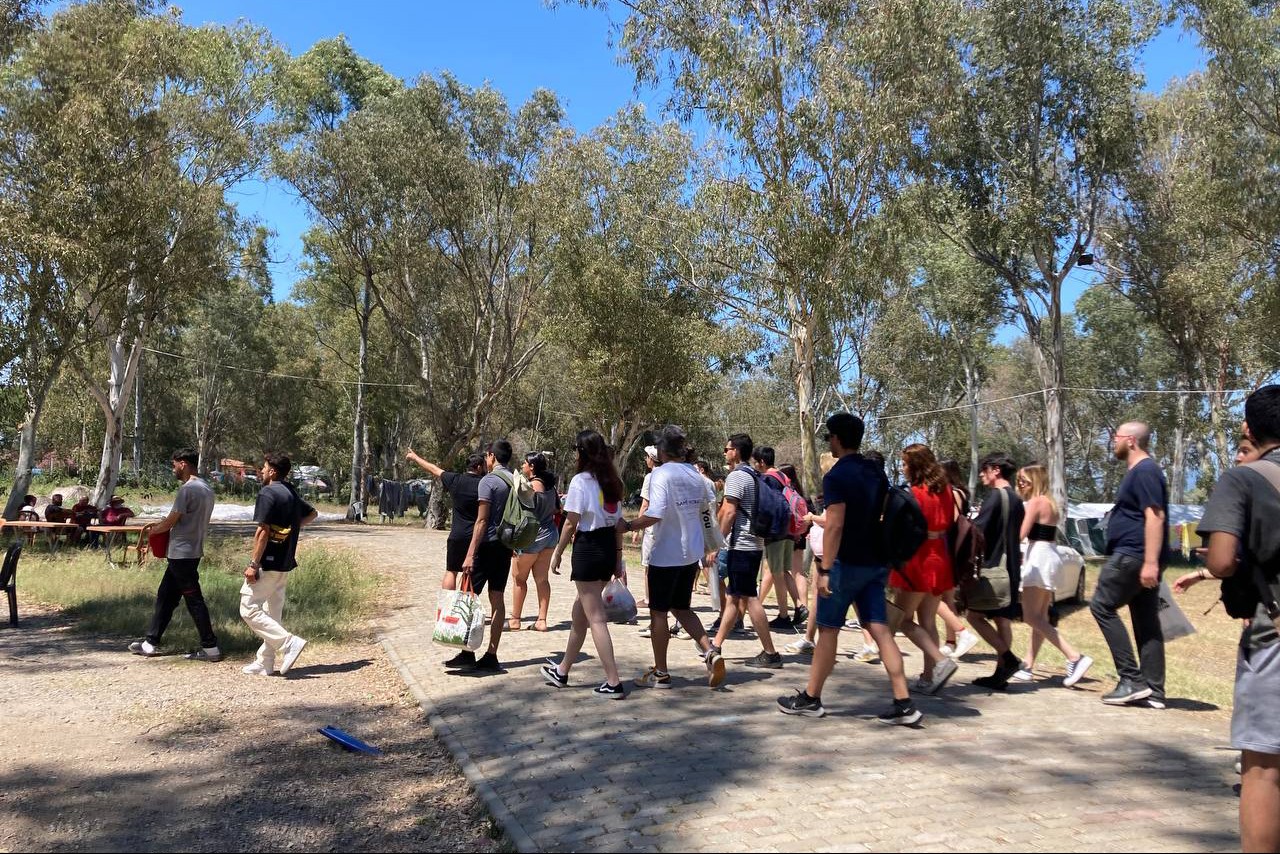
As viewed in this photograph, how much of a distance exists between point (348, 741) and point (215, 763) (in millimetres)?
767

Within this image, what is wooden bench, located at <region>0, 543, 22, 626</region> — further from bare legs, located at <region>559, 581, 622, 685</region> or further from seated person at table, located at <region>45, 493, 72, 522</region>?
seated person at table, located at <region>45, 493, 72, 522</region>

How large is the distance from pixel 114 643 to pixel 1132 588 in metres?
9.05

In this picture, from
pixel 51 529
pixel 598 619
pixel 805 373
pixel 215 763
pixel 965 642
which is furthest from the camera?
pixel 805 373

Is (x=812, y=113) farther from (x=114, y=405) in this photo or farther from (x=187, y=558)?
(x=114, y=405)

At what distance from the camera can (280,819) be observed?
455 centimetres

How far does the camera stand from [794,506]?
8844 millimetres

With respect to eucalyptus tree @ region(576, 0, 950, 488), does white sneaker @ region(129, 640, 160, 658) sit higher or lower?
lower

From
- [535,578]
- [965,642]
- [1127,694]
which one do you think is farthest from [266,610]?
[1127,694]

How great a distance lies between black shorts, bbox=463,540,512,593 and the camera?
7480 mm

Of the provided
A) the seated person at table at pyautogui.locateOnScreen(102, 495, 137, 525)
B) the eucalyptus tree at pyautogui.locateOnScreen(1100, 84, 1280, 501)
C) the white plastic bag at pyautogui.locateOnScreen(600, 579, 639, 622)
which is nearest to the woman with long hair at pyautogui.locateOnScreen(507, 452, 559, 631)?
the white plastic bag at pyautogui.locateOnScreen(600, 579, 639, 622)

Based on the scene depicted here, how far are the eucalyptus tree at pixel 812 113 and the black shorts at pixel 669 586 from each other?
9.76 meters

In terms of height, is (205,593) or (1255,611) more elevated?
(1255,611)

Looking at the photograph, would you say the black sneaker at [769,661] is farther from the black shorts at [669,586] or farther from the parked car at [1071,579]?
the parked car at [1071,579]

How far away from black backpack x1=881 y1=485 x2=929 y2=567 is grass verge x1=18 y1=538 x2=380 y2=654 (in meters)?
6.14
